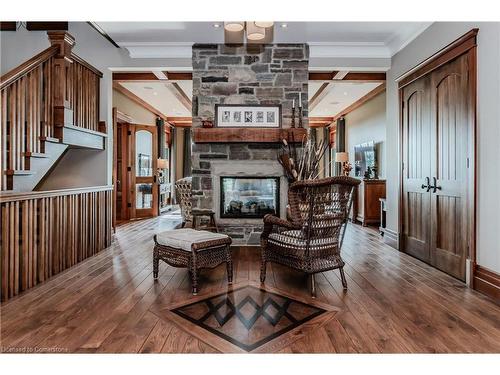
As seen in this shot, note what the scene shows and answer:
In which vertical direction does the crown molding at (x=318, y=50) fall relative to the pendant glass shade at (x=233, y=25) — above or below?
above

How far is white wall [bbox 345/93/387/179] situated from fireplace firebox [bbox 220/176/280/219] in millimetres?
3211

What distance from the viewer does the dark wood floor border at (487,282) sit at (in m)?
2.80

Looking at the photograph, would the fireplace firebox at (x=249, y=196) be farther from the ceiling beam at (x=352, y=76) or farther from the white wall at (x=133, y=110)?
the white wall at (x=133, y=110)

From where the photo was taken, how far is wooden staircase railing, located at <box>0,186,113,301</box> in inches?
110

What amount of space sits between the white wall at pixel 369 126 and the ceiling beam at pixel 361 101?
97 millimetres

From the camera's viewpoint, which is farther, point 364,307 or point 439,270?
point 439,270

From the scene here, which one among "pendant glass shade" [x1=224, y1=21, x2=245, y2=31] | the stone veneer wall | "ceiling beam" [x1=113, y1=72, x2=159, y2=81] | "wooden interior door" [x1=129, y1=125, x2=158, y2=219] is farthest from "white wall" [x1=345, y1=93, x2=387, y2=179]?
"wooden interior door" [x1=129, y1=125, x2=158, y2=219]

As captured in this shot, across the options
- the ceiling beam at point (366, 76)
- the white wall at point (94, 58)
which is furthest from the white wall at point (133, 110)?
the ceiling beam at point (366, 76)

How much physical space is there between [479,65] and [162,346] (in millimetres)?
3530

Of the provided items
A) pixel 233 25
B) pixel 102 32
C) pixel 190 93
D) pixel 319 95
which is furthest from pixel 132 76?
pixel 319 95

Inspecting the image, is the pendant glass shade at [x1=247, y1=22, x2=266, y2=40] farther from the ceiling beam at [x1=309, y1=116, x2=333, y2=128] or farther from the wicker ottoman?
the ceiling beam at [x1=309, y1=116, x2=333, y2=128]

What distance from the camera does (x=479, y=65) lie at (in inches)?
121
